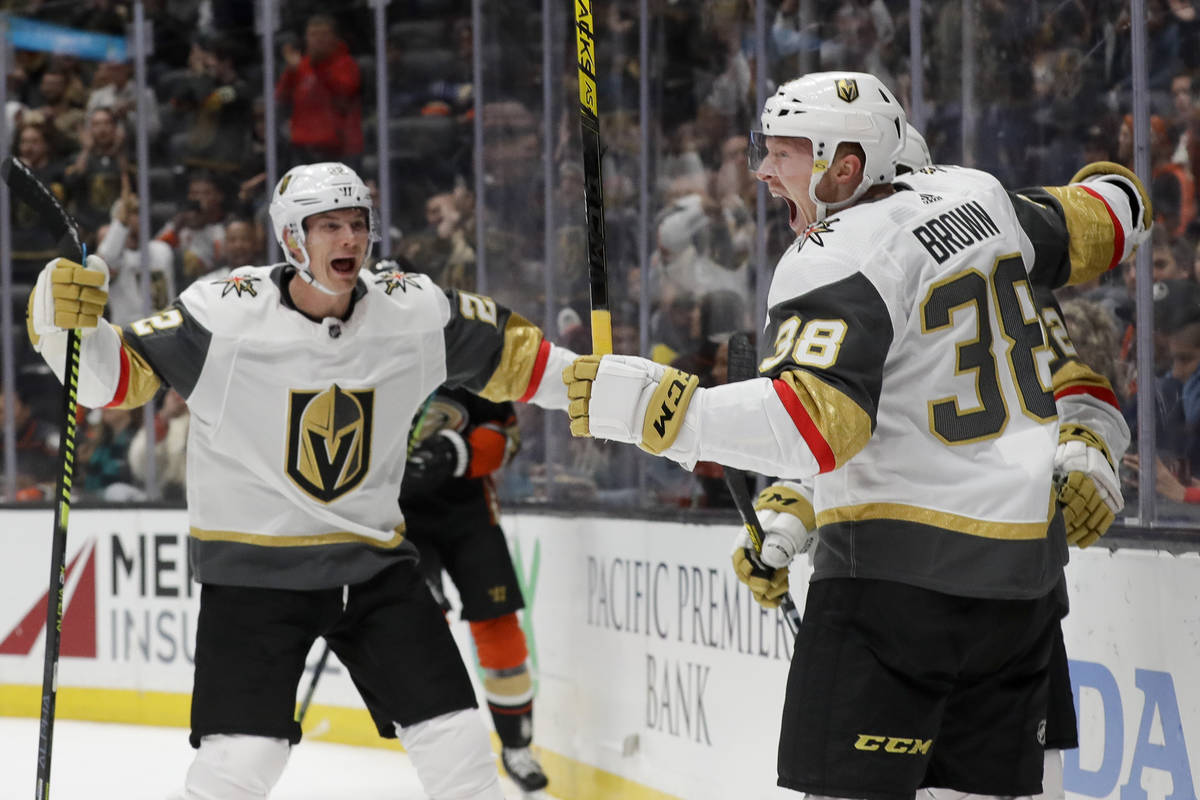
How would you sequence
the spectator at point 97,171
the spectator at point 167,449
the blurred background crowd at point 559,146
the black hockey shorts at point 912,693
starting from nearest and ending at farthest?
the black hockey shorts at point 912,693
the blurred background crowd at point 559,146
the spectator at point 167,449
the spectator at point 97,171

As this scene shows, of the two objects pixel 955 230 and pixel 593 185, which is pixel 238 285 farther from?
pixel 955 230

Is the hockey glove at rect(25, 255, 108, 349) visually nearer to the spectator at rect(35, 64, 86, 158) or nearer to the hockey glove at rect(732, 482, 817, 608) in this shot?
the hockey glove at rect(732, 482, 817, 608)

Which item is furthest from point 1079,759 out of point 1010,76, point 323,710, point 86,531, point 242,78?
point 242,78

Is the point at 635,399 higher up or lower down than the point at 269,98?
lower down

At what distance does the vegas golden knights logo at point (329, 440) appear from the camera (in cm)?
298

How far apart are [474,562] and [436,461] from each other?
389 millimetres

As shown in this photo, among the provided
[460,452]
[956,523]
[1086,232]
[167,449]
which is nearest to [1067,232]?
[1086,232]

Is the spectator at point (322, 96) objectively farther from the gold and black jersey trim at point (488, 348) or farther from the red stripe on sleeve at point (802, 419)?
the red stripe on sleeve at point (802, 419)

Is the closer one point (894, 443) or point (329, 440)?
point (894, 443)

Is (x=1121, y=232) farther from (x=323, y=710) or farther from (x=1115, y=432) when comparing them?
(x=323, y=710)

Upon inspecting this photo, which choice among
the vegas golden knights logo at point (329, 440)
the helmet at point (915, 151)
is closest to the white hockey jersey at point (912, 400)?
the helmet at point (915, 151)

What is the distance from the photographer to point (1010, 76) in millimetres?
3479

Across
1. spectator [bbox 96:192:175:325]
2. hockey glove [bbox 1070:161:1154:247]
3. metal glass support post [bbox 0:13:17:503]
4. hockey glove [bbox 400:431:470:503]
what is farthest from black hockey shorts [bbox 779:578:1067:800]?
metal glass support post [bbox 0:13:17:503]

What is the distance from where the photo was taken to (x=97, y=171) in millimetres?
6887
